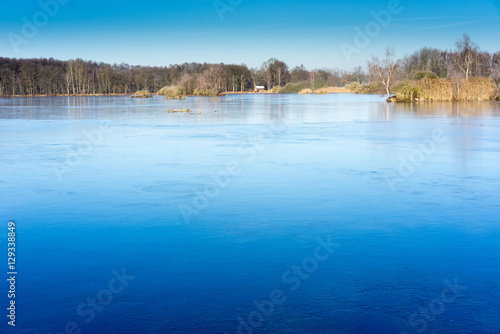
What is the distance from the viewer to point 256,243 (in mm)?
4840

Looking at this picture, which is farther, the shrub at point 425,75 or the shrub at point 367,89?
the shrub at point 367,89

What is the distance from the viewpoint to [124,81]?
10356 centimetres

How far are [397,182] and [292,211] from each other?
2.47 m

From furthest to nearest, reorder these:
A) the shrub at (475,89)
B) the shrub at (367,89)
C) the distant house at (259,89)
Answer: the distant house at (259,89) → the shrub at (367,89) → the shrub at (475,89)

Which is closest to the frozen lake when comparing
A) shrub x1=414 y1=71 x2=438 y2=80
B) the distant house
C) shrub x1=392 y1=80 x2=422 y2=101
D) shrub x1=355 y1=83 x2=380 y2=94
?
shrub x1=392 y1=80 x2=422 y2=101

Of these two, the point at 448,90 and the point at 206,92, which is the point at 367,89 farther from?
the point at 448,90

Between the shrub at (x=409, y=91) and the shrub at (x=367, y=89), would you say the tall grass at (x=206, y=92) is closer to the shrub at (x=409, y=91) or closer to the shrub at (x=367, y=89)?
the shrub at (x=367, y=89)

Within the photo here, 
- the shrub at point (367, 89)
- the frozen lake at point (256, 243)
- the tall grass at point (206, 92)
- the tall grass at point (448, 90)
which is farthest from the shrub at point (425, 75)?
the shrub at point (367, 89)

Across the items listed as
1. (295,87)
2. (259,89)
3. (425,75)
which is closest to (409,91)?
(425,75)

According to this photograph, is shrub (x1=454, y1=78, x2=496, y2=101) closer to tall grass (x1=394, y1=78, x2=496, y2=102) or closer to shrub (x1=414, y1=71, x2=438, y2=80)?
tall grass (x1=394, y1=78, x2=496, y2=102)

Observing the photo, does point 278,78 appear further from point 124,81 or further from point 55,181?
point 55,181

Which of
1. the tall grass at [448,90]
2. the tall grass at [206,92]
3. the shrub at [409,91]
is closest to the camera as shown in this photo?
the tall grass at [448,90]

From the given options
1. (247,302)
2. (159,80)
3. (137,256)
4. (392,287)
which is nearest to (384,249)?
(392,287)

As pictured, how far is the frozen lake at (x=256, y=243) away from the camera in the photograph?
3.37m
